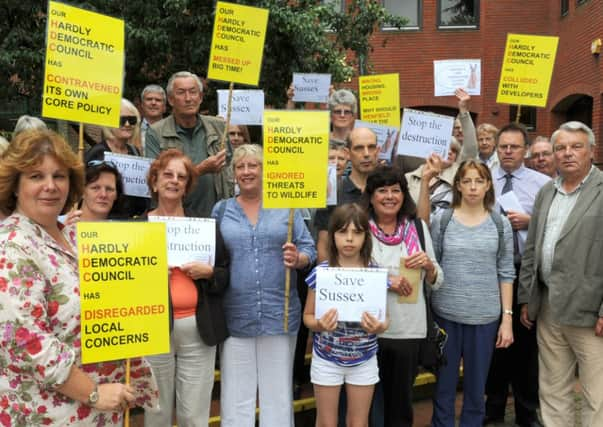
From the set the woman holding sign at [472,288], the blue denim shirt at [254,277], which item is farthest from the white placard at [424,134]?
the blue denim shirt at [254,277]

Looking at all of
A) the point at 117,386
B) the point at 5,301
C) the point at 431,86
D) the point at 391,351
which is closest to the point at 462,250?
the point at 391,351

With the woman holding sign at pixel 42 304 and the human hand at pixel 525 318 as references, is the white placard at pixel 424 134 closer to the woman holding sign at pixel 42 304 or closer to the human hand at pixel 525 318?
the human hand at pixel 525 318

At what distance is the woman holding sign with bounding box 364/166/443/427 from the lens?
3703 mm

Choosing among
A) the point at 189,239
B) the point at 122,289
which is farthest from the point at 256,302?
the point at 122,289

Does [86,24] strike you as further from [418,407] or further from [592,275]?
[418,407]

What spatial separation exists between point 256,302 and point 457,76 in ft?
12.3

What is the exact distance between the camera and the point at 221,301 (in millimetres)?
3529

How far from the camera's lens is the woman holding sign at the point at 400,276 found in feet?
12.1

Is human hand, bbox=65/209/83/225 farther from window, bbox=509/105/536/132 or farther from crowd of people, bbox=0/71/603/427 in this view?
window, bbox=509/105/536/132

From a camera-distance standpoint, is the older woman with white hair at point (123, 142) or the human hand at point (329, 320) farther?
the older woman with white hair at point (123, 142)

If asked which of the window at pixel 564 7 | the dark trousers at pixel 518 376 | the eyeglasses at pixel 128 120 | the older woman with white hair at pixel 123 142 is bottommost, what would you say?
the dark trousers at pixel 518 376

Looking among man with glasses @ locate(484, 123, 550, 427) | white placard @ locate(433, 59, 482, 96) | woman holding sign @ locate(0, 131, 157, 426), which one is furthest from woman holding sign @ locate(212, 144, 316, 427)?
A: white placard @ locate(433, 59, 482, 96)

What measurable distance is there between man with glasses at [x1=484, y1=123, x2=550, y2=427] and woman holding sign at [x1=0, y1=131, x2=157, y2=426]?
3.35 meters

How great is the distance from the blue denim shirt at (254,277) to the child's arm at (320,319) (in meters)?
0.16
